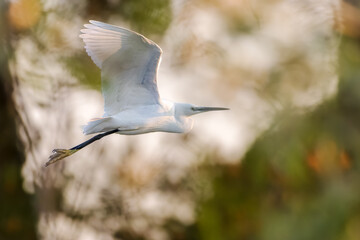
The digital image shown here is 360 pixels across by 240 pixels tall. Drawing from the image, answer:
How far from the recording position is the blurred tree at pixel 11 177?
10602mm

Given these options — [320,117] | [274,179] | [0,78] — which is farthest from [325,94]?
[0,78]

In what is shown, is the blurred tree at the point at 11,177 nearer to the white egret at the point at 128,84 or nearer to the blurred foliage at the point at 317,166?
the blurred foliage at the point at 317,166

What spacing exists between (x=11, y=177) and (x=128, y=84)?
624cm

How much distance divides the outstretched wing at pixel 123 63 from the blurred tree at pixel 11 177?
5599 mm

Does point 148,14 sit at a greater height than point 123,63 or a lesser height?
lesser

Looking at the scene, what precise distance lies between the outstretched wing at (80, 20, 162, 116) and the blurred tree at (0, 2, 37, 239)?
560 cm

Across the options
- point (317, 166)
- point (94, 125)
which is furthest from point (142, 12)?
point (94, 125)

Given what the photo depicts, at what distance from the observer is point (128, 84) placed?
498 centimetres

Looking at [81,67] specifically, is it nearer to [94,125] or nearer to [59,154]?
[59,154]

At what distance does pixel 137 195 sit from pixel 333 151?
269cm

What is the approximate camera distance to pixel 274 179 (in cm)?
928

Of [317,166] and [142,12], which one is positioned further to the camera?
[142,12]

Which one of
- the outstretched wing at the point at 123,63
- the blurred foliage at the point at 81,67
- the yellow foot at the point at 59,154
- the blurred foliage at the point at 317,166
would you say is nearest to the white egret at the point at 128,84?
the outstretched wing at the point at 123,63

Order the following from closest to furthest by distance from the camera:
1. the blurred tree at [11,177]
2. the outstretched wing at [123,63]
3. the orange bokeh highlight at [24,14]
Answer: the outstretched wing at [123,63], the orange bokeh highlight at [24,14], the blurred tree at [11,177]
